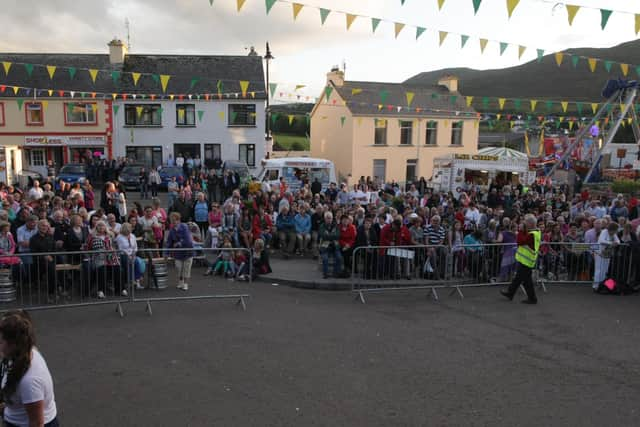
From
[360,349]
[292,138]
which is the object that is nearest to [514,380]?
[360,349]

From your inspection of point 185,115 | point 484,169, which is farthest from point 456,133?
point 185,115

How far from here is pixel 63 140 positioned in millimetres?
34219

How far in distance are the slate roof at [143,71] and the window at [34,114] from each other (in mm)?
912

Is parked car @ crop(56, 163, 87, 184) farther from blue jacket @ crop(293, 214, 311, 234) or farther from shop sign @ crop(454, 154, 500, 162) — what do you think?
shop sign @ crop(454, 154, 500, 162)

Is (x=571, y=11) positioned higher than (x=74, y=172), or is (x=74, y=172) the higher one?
(x=571, y=11)

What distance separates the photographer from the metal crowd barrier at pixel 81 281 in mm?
8727

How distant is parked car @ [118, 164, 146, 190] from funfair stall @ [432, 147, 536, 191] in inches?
621

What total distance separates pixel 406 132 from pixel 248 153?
11.5 meters

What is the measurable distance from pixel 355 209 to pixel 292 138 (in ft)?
187

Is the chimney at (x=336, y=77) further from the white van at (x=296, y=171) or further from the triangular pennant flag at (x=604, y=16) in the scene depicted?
the triangular pennant flag at (x=604, y=16)

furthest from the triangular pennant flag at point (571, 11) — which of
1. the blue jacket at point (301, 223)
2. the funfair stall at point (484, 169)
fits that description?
the funfair stall at point (484, 169)

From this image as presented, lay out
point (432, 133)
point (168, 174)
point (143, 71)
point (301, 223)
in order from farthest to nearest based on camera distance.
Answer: point (432, 133), point (143, 71), point (168, 174), point (301, 223)

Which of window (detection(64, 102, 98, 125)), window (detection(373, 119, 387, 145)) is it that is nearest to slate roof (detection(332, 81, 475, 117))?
window (detection(373, 119, 387, 145))

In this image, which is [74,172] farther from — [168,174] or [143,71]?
[143,71]
